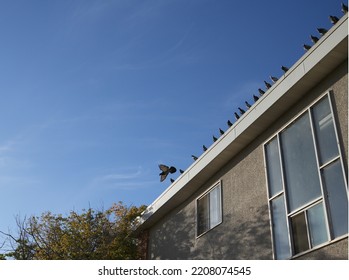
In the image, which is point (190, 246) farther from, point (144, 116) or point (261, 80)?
point (261, 80)

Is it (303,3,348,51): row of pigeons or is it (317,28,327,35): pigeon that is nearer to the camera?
(303,3,348,51): row of pigeons

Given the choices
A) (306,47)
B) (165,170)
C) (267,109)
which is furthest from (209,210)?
(306,47)

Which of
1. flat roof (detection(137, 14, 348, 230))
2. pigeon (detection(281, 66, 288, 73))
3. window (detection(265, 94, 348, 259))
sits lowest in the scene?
window (detection(265, 94, 348, 259))

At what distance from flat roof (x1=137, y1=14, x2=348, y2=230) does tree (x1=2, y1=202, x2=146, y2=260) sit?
2294 mm

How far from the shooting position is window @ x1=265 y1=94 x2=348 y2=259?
7.68 metres

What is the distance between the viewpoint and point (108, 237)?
15.6m

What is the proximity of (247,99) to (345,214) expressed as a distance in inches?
153

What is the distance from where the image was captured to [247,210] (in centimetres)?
1013

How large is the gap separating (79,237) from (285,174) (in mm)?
8553

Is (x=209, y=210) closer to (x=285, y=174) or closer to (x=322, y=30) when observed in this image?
(x=285, y=174)

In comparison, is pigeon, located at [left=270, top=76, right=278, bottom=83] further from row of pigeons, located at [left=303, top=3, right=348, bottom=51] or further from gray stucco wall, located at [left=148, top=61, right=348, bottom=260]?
row of pigeons, located at [left=303, top=3, right=348, bottom=51]

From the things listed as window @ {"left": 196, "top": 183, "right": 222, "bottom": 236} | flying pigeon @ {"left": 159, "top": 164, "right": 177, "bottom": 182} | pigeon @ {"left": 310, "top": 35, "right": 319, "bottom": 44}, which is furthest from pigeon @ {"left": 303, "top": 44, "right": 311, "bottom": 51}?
flying pigeon @ {"left": 159, "top": 164, "right": 177, "bottom": 182}

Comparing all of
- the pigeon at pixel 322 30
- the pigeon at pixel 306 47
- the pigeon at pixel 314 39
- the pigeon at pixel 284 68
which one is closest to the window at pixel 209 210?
the pigeon at pixel 284 68
